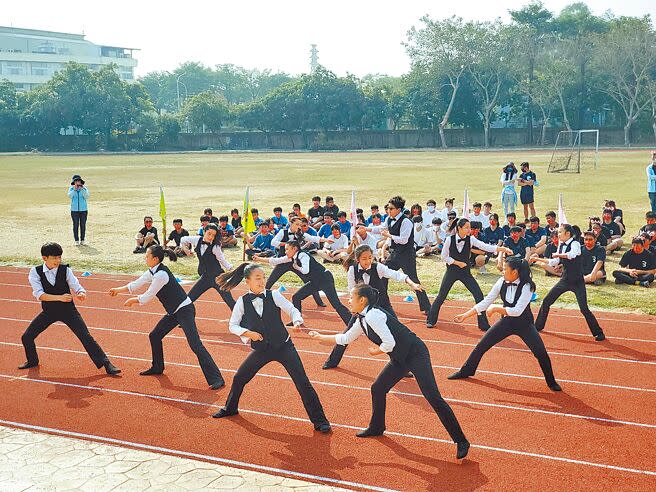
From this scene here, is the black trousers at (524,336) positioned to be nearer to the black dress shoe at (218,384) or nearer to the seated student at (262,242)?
the black dress shoe at (218,384)

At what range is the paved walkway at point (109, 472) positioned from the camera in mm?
7051

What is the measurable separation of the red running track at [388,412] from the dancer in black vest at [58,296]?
421 millimetres

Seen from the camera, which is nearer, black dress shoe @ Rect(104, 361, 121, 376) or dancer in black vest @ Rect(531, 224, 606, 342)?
black dress shoe @ Rect(104, 361, 121, 376)

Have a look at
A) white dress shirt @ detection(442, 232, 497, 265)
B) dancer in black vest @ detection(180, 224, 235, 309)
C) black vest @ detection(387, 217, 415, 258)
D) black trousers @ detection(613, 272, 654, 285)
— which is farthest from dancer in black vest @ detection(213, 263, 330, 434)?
black trousers @ detection(613, 272, 654, 285)

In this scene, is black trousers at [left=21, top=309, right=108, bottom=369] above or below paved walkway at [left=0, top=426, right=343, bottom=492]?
above

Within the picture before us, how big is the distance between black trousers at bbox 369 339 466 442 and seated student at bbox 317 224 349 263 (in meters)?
11.0

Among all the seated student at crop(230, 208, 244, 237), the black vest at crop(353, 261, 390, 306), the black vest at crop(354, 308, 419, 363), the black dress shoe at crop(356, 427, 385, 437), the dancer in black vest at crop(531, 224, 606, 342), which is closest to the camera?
the black vest at crop(354, 308, 419, 363)

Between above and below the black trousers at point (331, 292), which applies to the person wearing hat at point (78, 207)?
above

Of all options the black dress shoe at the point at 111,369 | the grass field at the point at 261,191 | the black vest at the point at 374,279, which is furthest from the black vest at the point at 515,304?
the grass field at the point at 261,191

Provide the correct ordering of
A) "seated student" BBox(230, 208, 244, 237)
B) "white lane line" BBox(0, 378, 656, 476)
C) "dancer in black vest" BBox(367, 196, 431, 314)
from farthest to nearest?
"seated student" BBox(230, 208, 244, 237), "dancer in black vest" BBox(367, 196, 431, 314), "white lane line" BBox(0, 378, 656, 476)

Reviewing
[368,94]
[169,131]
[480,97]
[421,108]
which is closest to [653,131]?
[480,97]

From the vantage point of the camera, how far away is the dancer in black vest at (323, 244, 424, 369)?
10.3 meters

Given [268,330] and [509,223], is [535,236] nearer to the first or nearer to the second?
[509,223]

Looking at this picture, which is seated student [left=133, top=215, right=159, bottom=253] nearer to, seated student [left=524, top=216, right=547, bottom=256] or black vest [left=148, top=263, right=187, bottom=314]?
seated student [left=524, top=216, right=547, bottom=256]
